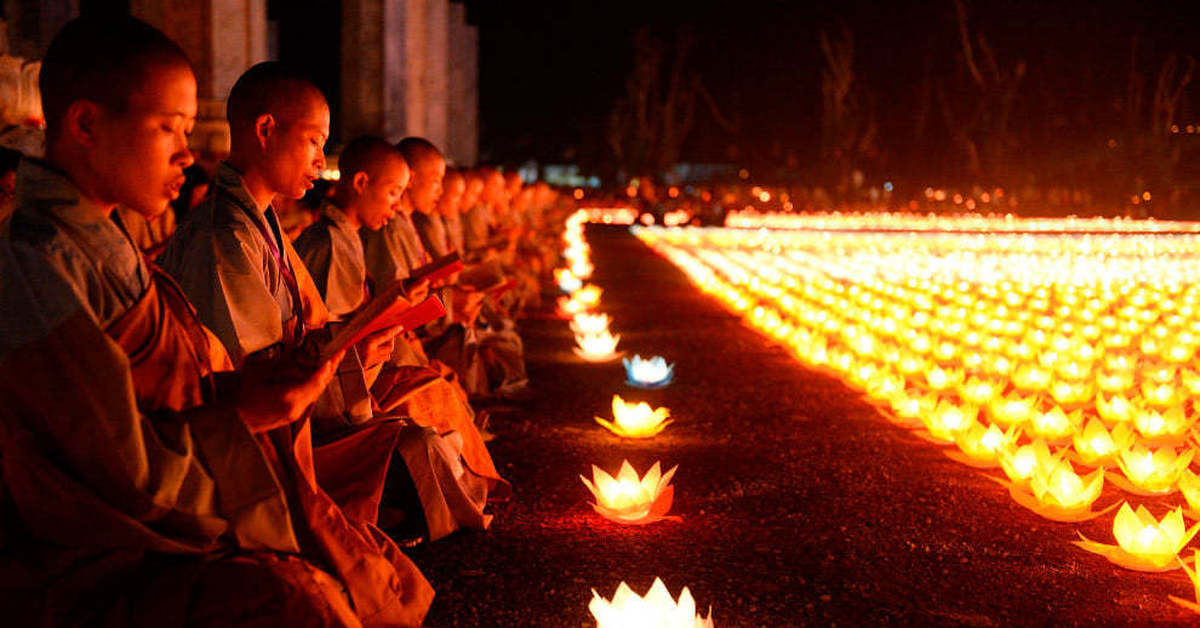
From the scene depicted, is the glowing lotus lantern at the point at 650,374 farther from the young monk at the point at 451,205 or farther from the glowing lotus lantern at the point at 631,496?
the glowing lotus lantern at the point at 631,496

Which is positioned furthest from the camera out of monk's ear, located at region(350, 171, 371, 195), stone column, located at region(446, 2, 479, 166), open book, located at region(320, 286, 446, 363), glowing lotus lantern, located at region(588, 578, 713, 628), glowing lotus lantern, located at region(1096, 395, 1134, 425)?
stone column, located at region(446, 2, 479, 166)

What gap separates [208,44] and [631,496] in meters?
7.26

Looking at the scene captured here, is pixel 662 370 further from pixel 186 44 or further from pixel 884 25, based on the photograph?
pixel 884 25

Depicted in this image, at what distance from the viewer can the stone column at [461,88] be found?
1003 inches

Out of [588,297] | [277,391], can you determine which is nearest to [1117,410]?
[277,391]

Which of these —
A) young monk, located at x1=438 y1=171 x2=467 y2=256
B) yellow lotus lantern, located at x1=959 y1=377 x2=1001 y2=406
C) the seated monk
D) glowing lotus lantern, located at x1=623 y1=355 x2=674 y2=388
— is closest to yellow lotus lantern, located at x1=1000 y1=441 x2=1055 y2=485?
yellow lotus lantern, located at x1=959 y1=377 x2=1001 y2=406

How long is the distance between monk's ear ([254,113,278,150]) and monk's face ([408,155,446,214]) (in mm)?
2618

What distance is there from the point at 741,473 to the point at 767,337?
401 cm

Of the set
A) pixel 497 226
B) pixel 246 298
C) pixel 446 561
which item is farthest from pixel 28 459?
Answer: pixel 497 226

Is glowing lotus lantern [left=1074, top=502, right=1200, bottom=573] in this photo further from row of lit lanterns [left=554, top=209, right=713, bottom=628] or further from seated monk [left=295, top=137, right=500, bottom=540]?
seated monk [left=295, top=137, right=500, bottom=540]

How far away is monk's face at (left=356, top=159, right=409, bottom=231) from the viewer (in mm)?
4523

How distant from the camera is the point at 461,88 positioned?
2648cm

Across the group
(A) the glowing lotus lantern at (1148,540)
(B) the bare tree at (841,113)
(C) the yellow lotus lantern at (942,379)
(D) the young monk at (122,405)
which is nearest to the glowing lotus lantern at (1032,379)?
(C) the yellow lotus lantern at (942,379)

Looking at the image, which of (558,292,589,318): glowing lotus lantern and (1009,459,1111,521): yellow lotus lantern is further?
(558,292,589,318): glowing lotus lantern
